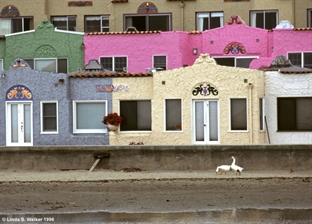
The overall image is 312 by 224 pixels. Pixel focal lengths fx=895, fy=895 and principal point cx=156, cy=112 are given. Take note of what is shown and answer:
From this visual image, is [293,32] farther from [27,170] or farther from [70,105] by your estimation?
[27,170]

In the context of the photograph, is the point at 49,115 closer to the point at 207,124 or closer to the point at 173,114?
the point at 173,114

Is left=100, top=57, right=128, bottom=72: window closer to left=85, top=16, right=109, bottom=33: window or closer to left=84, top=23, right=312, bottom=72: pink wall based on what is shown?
left=84, top=23, right=312, bottom=72: pink wall

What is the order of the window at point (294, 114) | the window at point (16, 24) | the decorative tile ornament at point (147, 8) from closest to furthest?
the window at point (294, 114) → the decorative tile ornament at point (147, 8) → the window at point (16, 24)

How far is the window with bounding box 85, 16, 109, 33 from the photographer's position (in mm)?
46438

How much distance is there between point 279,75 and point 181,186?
12945 mm

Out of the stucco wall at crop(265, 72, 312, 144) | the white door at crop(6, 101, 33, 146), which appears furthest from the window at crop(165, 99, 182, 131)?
the white door at crop(6, 101, 33, 146)

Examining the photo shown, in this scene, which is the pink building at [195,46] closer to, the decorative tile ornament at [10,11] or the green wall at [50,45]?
the green wall at [50,45]

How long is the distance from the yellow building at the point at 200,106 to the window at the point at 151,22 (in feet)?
30.6

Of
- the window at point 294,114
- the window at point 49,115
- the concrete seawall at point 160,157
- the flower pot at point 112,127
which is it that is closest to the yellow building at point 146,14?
the window at point 294,114

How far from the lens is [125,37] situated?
43125 millimetres

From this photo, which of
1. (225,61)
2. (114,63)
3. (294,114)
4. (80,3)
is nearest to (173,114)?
(294,114)

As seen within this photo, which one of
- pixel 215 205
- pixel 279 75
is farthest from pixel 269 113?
pixel 215 205

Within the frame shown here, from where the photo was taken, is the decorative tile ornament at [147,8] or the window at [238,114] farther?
the decorative tile ornament at [147,8]

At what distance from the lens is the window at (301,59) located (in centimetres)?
4303
